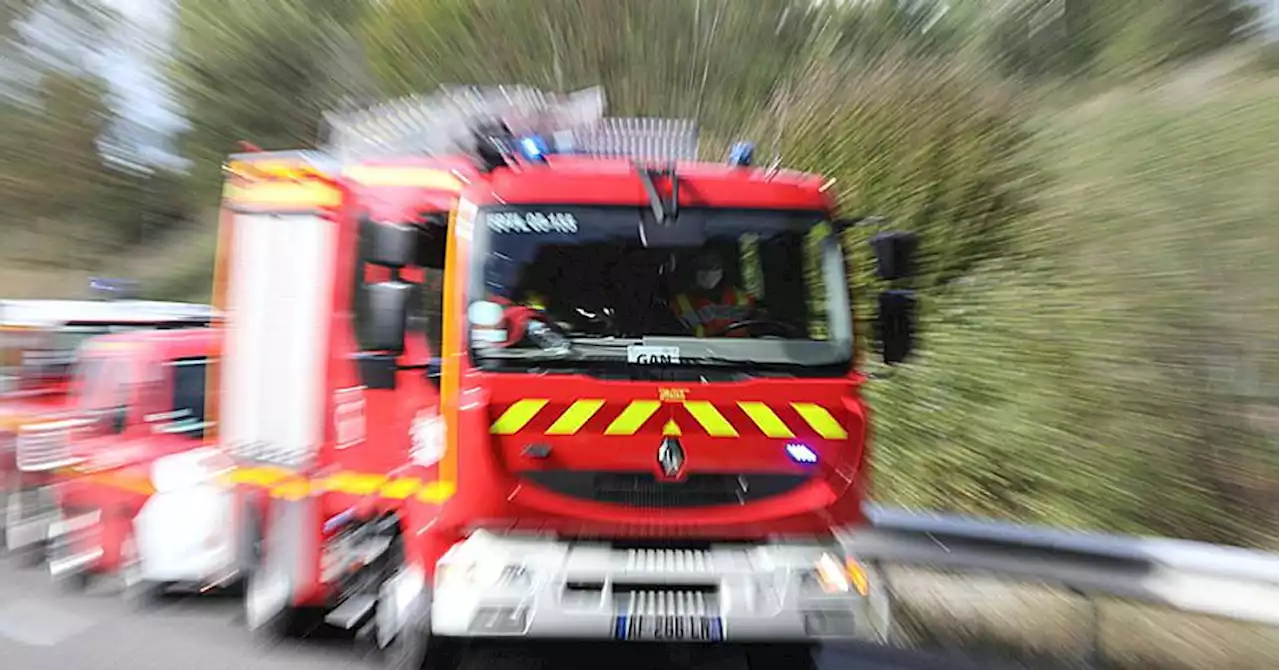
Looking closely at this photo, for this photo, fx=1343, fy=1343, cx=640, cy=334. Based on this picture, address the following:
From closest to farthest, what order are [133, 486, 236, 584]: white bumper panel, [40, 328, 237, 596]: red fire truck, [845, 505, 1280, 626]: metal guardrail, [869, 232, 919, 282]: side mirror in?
[869, 232, 919, 282]: side mirror → [845, 505, 1280, 626]: metal guardrail → [133, 486, 236, 584]: white bumper panel → [40, 328, 237, 596]: red fire truck

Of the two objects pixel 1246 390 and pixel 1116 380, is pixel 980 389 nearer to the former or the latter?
pixel 1116 380

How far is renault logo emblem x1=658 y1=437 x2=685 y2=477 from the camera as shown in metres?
6.11

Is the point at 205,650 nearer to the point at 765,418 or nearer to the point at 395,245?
the point at 395,245

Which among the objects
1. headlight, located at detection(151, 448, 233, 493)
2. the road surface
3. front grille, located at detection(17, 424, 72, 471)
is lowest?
the road surface

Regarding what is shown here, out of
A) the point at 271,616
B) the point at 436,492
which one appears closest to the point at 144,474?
the point at 271,616

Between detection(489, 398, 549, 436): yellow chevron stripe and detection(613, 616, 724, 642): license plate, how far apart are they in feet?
3.16

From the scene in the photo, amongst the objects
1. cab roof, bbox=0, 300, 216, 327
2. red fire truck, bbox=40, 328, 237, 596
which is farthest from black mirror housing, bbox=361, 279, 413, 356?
cab roof, bbox=0, 300, 216, 327

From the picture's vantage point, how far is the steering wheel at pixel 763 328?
6.41 metres

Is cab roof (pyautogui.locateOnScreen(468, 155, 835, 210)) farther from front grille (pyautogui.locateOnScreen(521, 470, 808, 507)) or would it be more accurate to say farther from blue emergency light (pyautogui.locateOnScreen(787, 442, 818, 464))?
Answer: front grille (pyautogui.locateOnScreen(521, 470, 808, 507))

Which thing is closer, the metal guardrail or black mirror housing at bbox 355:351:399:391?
black mirror housing at bbox 355:351:399:391

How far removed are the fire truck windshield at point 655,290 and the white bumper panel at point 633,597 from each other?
0.90m

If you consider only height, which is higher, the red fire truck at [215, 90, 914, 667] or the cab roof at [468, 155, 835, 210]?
the cab roof at [468, 155, 835, 210]

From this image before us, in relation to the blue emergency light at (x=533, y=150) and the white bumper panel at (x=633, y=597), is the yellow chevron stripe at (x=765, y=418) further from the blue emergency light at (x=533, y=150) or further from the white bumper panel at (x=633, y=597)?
the blue emergency light at (x=533, y=150)

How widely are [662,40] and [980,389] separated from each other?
48.6ft
